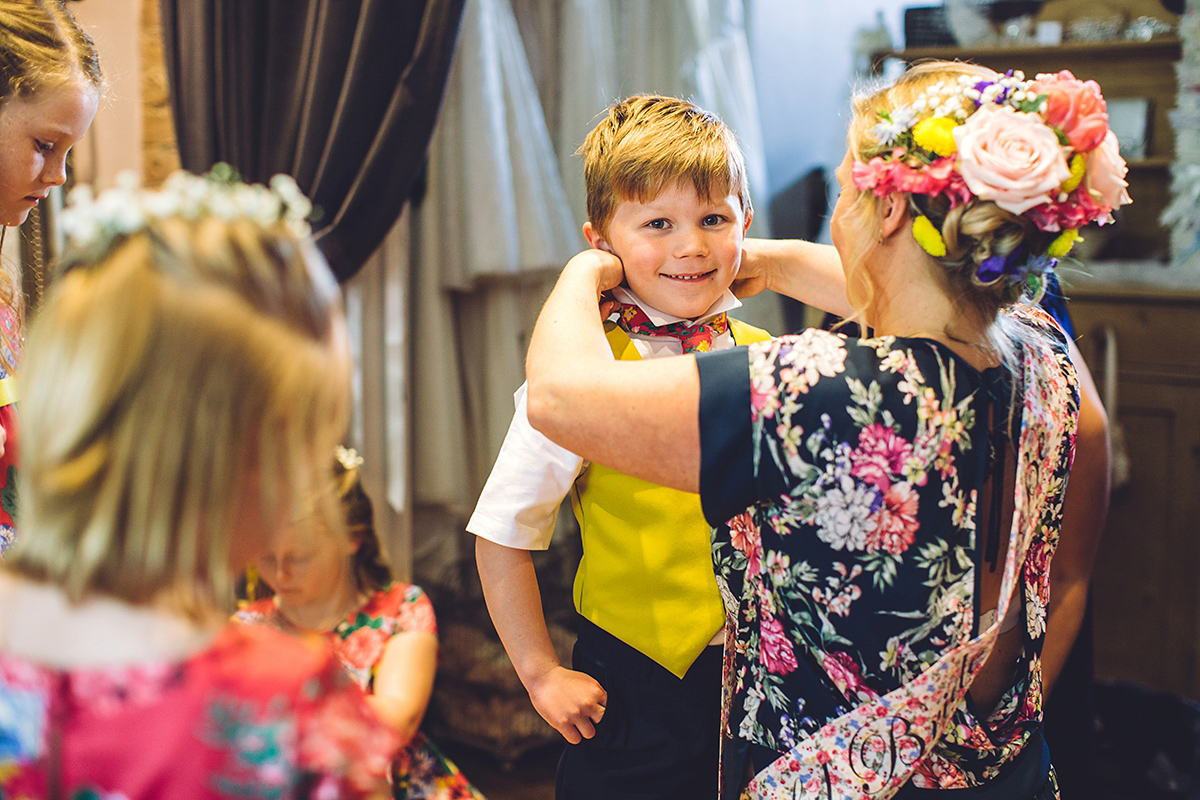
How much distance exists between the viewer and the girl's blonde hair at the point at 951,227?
3.05ft

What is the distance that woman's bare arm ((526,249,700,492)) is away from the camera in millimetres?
Answer: 928

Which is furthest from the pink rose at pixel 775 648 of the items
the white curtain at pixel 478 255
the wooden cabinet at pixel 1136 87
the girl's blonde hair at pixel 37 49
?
the wooden cabinet at pixel 1136 87

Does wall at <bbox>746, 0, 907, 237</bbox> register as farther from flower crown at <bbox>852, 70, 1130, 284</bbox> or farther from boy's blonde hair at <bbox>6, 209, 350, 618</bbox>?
boy's blonde hair at <bbox>6, 209, 350, 618</bbox>

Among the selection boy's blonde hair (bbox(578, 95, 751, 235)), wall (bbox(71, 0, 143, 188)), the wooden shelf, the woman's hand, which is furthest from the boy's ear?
the wooden shelf

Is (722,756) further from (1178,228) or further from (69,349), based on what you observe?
(1178,228)

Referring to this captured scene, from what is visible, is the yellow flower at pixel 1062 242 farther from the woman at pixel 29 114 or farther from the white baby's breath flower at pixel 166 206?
the woman at pixel 29 114

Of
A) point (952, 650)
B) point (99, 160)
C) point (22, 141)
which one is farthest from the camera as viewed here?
point (99, 160)

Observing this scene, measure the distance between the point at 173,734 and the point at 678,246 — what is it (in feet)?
2.86

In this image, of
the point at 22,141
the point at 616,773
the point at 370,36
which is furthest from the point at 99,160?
the point at 616,773

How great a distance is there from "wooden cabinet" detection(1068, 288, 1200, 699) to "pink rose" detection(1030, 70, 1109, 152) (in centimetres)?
205

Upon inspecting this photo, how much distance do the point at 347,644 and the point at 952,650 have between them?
46.5 inches

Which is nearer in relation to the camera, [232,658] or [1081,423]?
[232,658]

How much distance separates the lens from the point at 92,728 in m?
0.61

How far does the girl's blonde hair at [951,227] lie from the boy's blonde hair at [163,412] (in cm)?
62
